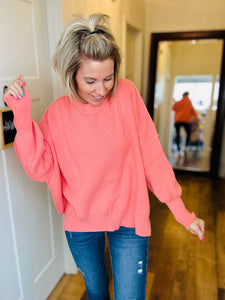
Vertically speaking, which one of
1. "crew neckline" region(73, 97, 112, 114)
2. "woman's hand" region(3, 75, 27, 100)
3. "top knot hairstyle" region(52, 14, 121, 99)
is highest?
"top knot hairstyle" region(52, 14, 121, 99)

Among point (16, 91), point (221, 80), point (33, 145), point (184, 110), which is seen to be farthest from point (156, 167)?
point (184, 110)

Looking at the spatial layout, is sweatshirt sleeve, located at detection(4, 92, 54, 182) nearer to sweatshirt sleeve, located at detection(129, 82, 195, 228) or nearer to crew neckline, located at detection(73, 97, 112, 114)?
crew neckline, located at detection(73, 97, 112, 114)

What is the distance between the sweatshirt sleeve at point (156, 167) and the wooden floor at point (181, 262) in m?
0.88

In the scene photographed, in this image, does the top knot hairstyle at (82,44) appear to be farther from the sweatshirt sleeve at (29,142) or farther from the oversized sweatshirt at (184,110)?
the oversized sweatshirt at (184,110)

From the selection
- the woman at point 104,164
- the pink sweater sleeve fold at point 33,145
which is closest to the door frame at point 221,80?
the woman at point 104,164

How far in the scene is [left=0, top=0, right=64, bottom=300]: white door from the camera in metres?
1.10

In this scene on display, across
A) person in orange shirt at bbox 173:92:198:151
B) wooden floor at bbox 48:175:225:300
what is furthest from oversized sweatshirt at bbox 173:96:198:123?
wooden floor at bbox 48:175:225:300

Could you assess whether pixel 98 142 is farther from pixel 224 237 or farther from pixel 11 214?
pixel 224 237

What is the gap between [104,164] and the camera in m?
0.91

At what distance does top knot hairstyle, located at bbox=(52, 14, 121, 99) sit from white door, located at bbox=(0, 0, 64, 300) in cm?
40

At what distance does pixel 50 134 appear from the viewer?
3.06 ft

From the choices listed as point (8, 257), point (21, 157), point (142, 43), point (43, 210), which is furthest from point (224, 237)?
point (142, 43)

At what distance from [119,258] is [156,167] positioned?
1.22 feet

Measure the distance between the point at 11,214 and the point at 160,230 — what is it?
56.4 inches
